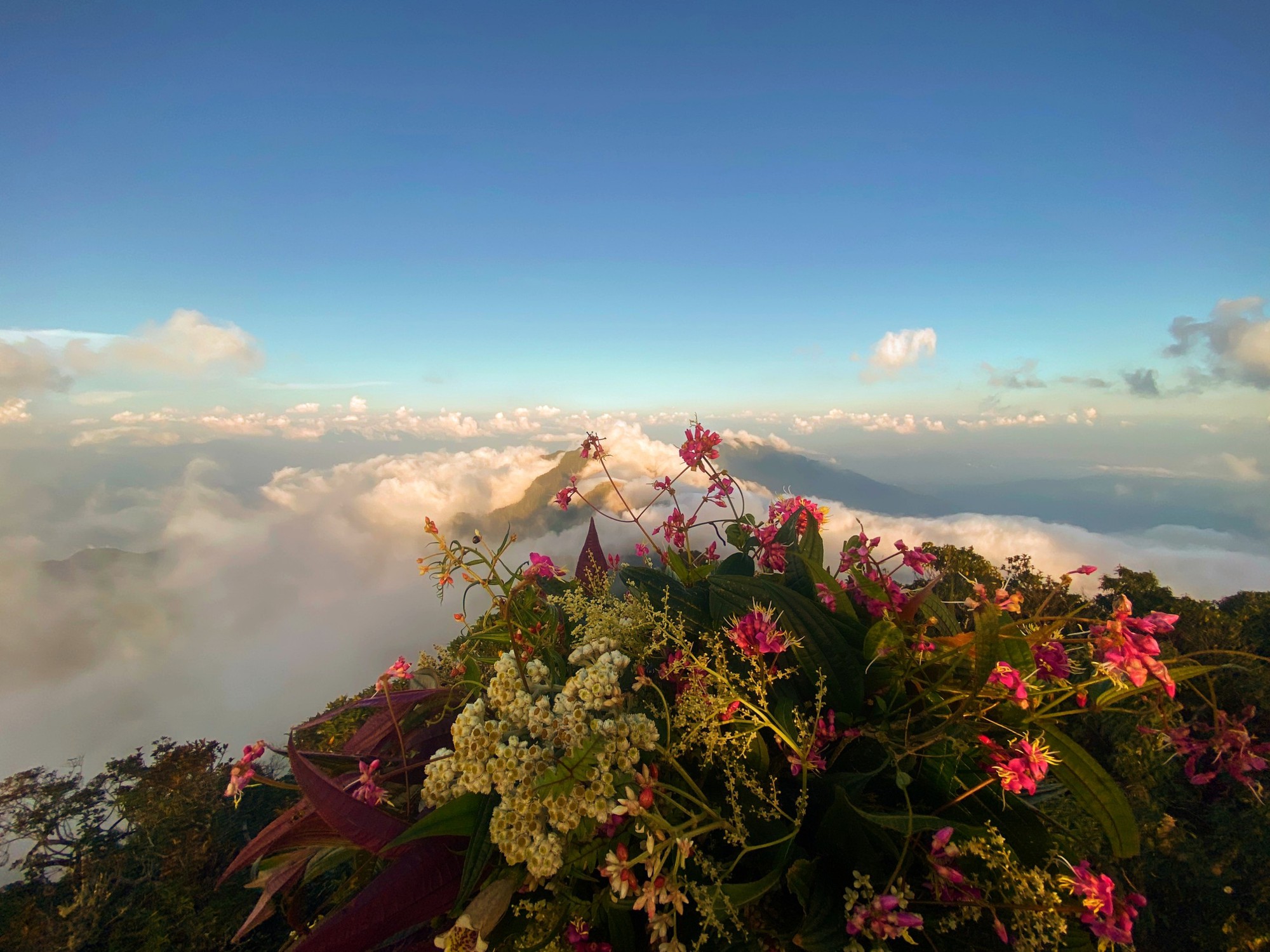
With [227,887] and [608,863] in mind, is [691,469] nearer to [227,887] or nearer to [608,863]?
[608,863]

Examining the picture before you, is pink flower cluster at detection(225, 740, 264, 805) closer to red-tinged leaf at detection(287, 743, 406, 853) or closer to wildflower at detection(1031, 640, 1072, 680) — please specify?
red-tinged leaf at detection(287, 743, 406, 853)

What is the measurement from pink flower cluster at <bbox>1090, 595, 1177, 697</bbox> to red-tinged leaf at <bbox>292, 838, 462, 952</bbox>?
1.03 meters

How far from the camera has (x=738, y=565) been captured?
4.46 feet

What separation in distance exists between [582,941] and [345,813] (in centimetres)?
42

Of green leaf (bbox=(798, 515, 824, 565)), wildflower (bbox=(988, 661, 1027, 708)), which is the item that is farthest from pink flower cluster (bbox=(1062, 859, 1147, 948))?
green leaf (bbox=(798, 515, 824, 565))

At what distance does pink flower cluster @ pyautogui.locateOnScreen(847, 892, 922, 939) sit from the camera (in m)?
0.72

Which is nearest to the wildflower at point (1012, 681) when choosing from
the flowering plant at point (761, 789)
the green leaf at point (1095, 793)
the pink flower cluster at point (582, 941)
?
the flowering plant at point (761, 789)

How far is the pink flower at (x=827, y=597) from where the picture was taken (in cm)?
104

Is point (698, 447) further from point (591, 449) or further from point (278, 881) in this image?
point (278, 881)

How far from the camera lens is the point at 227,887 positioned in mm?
5000

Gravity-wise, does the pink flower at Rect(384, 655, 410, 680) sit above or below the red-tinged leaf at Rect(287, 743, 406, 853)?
below

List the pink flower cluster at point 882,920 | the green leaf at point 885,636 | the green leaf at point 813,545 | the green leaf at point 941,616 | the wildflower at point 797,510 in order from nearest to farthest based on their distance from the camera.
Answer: the pink flower cluster at point 882,920 → the green leaf at point 885,636 → the green leaf at point 941,616 → the green leaf at point 813,545 → the wildflower at point 797,510

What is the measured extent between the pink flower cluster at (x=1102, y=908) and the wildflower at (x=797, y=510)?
80cm

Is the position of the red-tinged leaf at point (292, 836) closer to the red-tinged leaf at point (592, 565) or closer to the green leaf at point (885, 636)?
the red-tinged leaf at point (592, 565)
